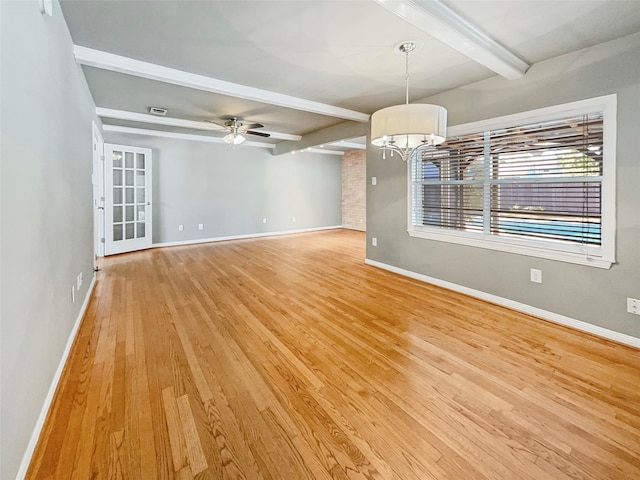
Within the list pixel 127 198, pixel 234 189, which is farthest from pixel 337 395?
pixel 234 189

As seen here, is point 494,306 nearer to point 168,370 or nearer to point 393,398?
point 393,398

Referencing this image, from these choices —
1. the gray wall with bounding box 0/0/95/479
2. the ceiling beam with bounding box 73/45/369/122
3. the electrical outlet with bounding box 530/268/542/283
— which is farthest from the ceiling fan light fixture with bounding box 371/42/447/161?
the gray wall with bounding box 0/0/95/479

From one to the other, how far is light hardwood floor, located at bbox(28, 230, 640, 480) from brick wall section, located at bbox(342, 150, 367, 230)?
6.03m

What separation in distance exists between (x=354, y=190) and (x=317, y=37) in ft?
23.1

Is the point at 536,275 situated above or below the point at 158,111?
below

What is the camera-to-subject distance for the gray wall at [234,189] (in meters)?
6.75

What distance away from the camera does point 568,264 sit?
283cm

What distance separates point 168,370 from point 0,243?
4.31 ft

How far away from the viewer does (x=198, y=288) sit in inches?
153

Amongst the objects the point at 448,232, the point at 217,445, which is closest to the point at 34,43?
the point at 217,445

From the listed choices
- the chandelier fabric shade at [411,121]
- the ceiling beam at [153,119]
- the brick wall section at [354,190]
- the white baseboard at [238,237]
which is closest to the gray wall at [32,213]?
the chandelier fabric shade at [411,121]

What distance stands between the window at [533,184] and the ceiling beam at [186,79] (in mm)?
1820

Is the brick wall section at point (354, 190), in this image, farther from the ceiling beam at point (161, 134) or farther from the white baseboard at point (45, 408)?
the white baseboard at point (45, 408)

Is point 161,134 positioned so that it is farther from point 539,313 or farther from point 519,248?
point 539,313
